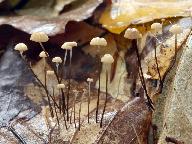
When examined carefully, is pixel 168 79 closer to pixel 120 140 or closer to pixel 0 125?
pixel 120 140

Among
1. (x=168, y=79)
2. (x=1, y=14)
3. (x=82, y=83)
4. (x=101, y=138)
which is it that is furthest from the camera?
(x=1, y=14)

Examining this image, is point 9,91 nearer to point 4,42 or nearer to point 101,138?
point 4,42

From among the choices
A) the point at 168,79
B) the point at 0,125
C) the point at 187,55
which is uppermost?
the point at 187,55

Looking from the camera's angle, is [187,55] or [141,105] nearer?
[187,55]

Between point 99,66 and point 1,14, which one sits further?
point 1,14

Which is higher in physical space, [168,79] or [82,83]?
[168,79]

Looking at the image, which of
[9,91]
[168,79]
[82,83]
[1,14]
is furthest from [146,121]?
[1,14]

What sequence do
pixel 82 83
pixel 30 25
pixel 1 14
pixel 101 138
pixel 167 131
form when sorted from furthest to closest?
pixel 1 14 → pixel 30 25 → pixel 82 83 → pixel 101 138 → pixel 167 131

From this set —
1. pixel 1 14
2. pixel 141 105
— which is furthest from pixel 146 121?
pixel 1 14

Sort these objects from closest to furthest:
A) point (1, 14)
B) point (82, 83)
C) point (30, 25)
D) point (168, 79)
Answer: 1. point (168, 79)
2. point (82, 83)
3. point (30, 25)
4. point (1, 14)
